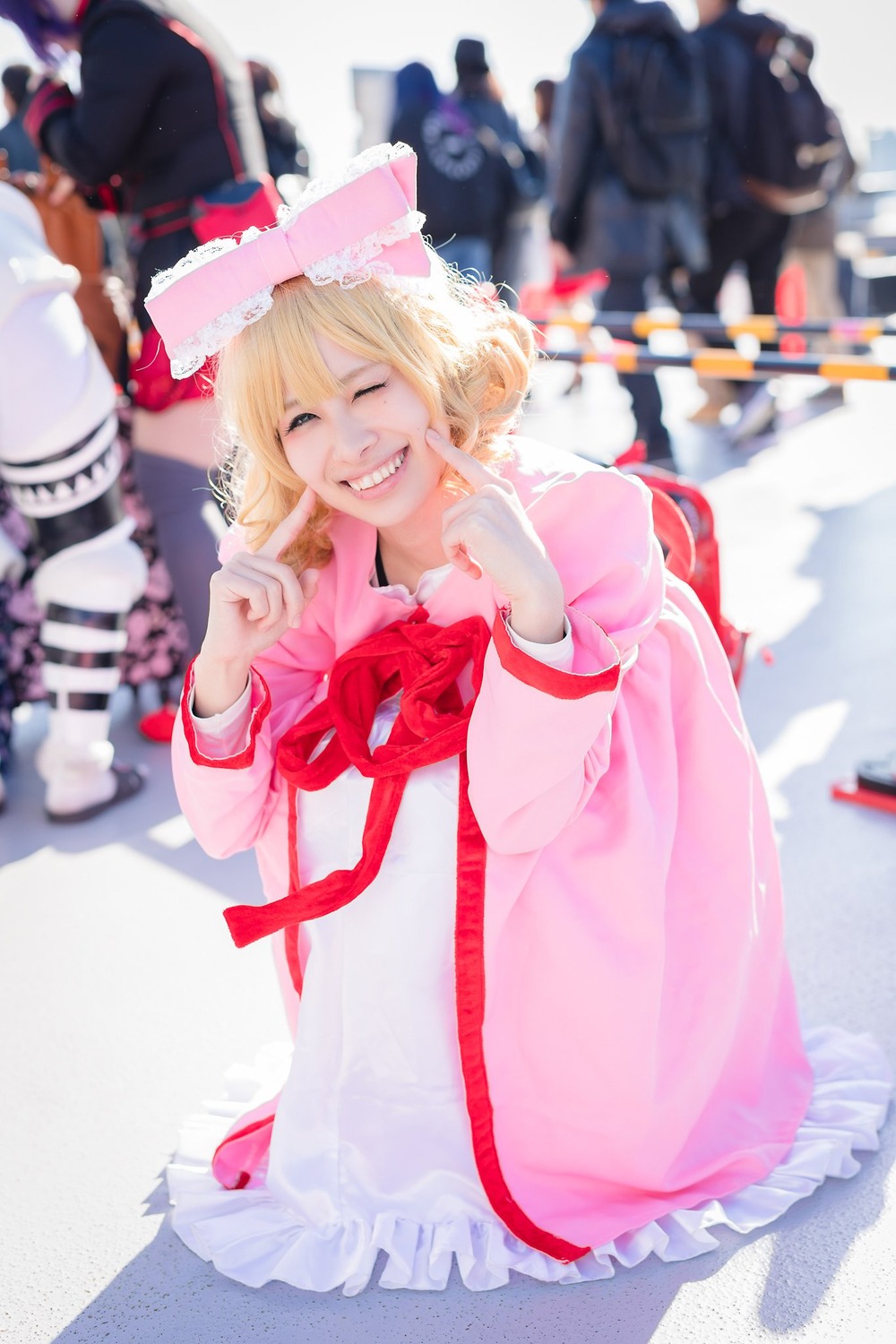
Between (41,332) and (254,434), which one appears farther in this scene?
(41,332)

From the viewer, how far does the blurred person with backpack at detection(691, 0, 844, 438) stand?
4.14m

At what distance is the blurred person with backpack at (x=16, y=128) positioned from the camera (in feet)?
11.9

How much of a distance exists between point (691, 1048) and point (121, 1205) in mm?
643

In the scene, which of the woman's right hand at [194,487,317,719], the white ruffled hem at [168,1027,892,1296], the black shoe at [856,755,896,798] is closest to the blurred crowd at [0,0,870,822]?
the woman's right hand at [194,487,317,719]

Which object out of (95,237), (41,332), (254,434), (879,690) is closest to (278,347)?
(254,434)

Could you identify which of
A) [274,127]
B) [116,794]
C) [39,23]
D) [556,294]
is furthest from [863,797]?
[556,294]

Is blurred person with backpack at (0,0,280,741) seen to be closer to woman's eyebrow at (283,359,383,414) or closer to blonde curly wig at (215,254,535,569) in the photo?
blonde curly wig at (215,254,535,569)

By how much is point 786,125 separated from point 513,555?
3.82 m

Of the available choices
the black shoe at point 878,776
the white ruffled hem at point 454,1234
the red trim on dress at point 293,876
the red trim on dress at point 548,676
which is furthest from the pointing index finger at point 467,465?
the black shoe at point 878,776

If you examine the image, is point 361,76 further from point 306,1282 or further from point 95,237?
point 306,1282

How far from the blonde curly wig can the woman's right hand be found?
2.9 inches

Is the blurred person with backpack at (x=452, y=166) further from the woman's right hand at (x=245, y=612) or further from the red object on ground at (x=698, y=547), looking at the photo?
the woman's right hand at (x=245, y=612)

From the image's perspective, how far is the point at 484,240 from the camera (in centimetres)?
462

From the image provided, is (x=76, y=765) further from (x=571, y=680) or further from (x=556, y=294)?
(x=556, y=294)
